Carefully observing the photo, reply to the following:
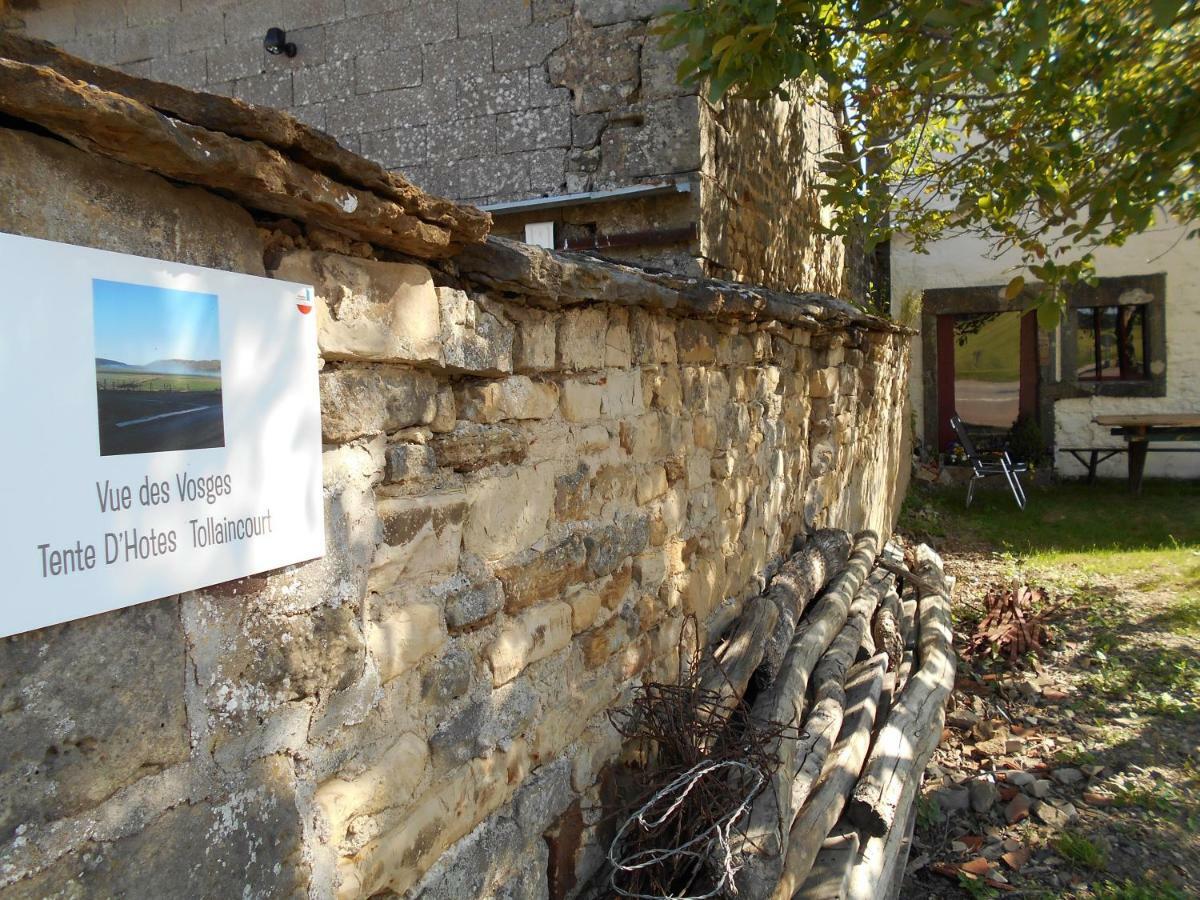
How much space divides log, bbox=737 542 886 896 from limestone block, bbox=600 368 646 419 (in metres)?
1.10

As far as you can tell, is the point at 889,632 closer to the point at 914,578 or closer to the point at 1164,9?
the point at 914,578

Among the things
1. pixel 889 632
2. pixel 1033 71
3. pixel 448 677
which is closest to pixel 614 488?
pixel 448 677

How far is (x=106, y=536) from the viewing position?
1182 millimetres

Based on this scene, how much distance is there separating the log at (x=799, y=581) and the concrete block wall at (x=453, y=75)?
6.72 feet

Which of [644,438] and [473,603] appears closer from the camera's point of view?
[473,603]

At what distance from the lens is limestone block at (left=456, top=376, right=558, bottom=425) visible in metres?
2.04

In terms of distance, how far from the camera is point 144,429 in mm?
1237

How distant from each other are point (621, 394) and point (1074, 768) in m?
2.69

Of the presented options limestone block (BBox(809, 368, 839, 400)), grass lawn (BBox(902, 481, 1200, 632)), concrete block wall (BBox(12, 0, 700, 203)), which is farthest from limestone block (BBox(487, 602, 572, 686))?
grass lawn (BBox(902, 481, 1200, 632))

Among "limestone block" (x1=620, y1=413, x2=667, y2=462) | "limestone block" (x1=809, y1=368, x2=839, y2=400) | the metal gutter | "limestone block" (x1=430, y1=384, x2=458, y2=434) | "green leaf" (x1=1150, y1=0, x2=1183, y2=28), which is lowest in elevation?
"limestone block" (x1=620, y1=413, x2=667, y2=462)

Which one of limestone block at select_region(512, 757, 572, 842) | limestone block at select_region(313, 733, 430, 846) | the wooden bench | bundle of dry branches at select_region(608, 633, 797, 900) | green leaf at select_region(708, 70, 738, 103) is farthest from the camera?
the wooden bench

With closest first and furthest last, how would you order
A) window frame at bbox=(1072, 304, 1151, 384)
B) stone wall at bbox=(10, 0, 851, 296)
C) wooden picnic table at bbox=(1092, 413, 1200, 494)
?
stone wall at bbox=(10, 0, 851, 296), wooden picnic table at bbox=(1092, 413, 1200, 494), window frame at bbox=(1072, 304, 1151, 384)

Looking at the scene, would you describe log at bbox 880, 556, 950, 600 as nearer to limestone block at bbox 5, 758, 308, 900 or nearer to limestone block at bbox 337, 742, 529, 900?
limestone block at bbox 337, 742, 529, 900

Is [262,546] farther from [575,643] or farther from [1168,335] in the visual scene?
[1168,335]
